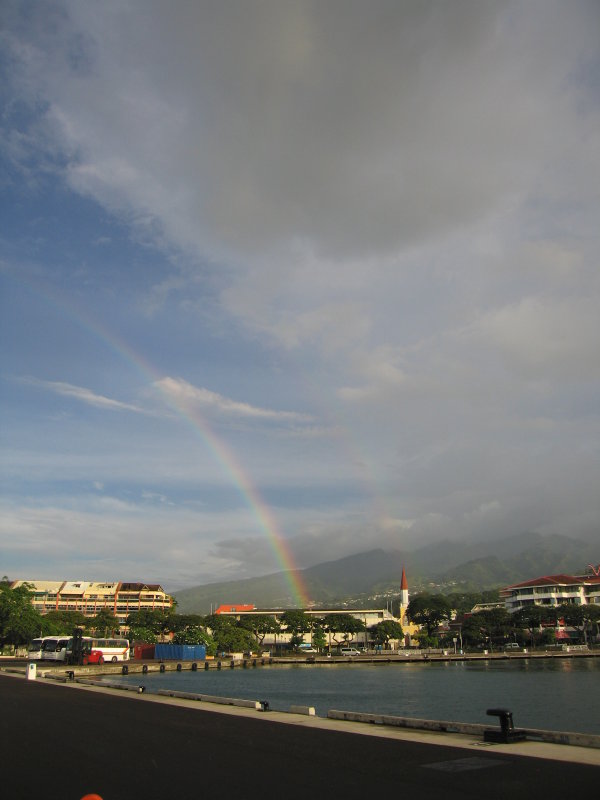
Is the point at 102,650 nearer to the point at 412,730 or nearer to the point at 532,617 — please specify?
the point at 412,730

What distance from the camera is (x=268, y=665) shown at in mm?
137750

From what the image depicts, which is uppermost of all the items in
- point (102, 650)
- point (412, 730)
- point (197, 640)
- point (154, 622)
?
point (412, 730)

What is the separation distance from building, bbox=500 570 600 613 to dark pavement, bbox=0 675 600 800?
182309mm

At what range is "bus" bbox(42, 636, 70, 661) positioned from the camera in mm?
85300

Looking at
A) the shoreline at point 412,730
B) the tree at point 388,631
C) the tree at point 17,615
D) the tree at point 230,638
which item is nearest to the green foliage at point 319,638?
the tree at point 230,638

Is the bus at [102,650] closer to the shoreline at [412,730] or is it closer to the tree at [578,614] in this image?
the shoreline at [412,730]

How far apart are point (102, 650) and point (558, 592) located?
485ft

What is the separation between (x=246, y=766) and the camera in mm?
14344

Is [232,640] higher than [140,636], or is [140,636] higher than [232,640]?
[140,636]

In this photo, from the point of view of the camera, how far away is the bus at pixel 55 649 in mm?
85300

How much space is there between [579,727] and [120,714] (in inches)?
1287

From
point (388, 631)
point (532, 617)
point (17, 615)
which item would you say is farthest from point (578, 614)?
point (17, 615)

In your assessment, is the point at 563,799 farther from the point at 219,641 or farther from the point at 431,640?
the point at 431,640

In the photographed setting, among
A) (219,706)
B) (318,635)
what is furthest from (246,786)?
(318,635)
